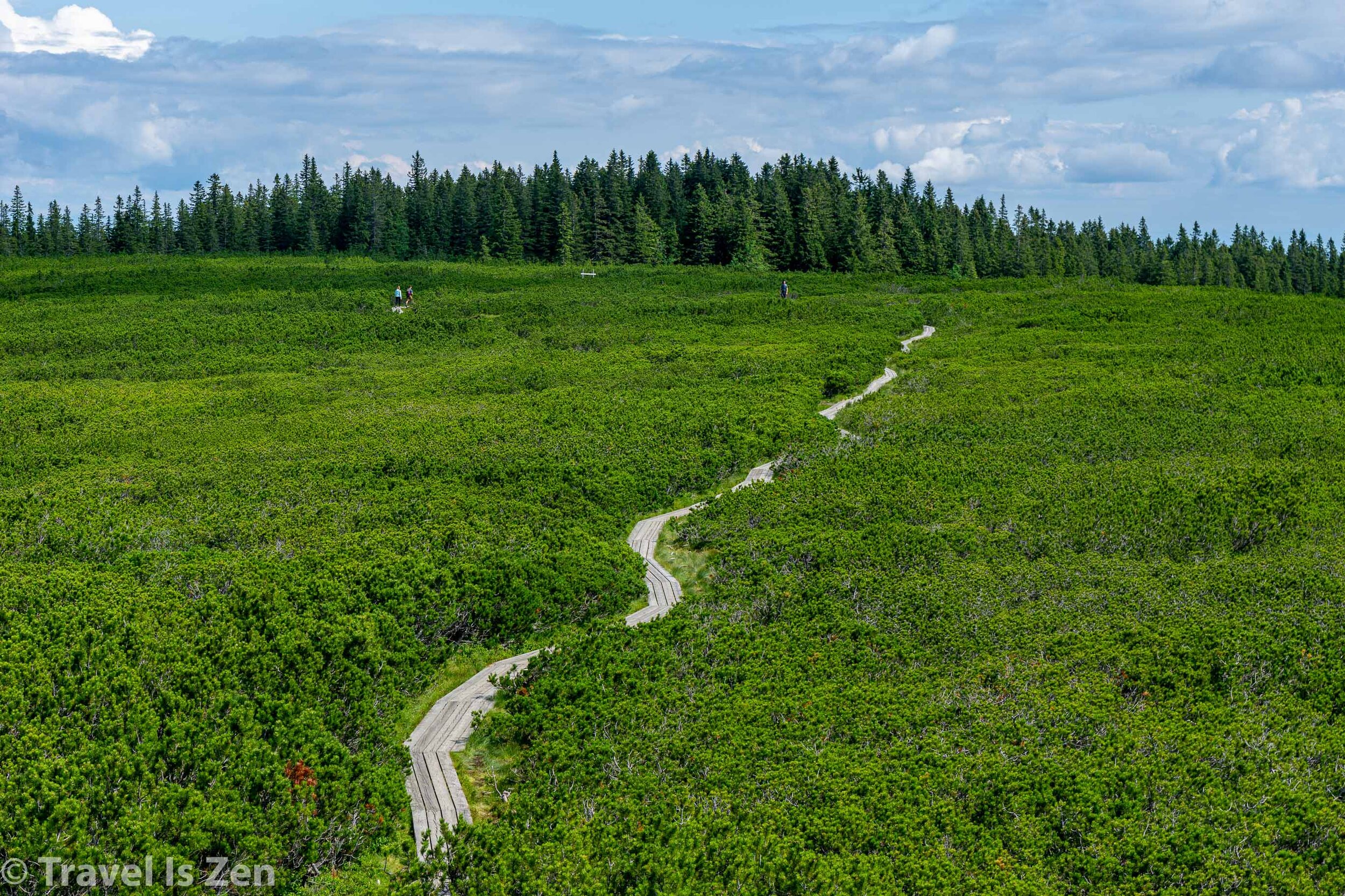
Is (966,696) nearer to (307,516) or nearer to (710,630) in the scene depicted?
(710,630)

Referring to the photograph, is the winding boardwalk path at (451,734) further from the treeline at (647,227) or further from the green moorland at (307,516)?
the treeline at (647,227)

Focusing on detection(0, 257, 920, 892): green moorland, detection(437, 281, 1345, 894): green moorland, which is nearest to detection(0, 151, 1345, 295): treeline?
detection(0, 257, 920, 892): green moorland

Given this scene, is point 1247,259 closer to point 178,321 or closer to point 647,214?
point 647,214

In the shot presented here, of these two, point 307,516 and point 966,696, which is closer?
point 966,696

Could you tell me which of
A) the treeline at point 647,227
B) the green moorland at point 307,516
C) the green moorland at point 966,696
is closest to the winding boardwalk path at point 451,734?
the green moorland at point 307,516

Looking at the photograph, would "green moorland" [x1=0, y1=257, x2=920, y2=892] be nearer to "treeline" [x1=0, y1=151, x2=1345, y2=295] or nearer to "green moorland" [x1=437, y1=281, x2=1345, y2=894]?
"green moorland" [x1=437, y1=281, x2=1345, y2=894]

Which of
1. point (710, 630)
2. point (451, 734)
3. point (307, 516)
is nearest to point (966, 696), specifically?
point (710, 630)
